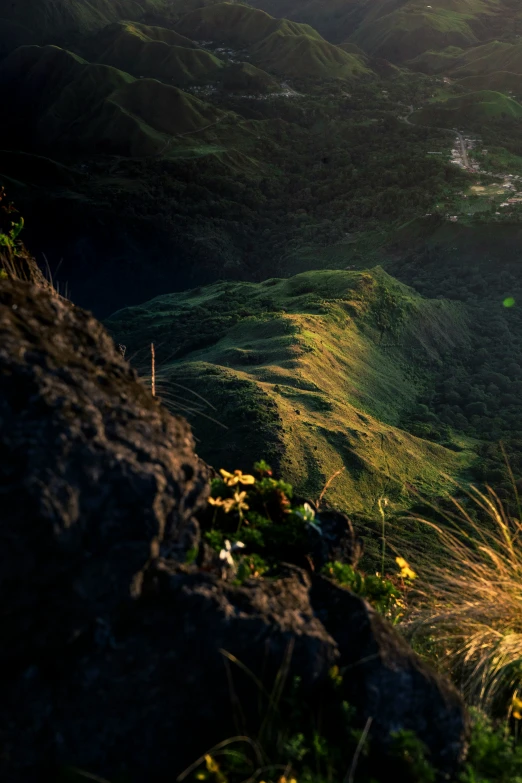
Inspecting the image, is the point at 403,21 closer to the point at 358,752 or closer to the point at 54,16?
the point at 54,16

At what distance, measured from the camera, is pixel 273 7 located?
98.1m

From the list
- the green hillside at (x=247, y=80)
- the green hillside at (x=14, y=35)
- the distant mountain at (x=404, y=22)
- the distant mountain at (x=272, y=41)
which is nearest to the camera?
the green hillside at (x=247, y=80)

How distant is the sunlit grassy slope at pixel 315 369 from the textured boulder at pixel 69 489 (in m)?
4.41

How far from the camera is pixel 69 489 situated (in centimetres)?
238

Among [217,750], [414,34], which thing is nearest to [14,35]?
[414,34]

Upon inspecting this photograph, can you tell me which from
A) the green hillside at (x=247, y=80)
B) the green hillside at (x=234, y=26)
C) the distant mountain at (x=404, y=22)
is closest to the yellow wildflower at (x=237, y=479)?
the green hillside at (x=247, y=80)

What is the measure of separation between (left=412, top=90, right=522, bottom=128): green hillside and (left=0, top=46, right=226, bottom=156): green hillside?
1225cm

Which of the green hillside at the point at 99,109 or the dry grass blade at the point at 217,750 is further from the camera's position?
the green hillside at the point at 99,109

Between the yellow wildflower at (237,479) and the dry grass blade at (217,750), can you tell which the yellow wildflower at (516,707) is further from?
the yellow wildflower at (237,479)

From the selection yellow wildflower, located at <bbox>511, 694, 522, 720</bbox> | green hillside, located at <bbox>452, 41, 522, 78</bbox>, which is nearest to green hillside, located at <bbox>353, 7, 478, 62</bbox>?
green hillside, located at <bbox>452, 41, 522, 78</bbox>

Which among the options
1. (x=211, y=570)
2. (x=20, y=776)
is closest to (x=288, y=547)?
(x=211, y=570)

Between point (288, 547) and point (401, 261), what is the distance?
22.2 m

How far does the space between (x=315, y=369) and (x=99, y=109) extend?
37323 millimetres

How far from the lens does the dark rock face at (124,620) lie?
234cm
